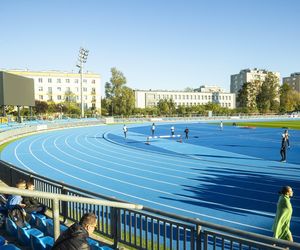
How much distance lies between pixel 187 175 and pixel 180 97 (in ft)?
449

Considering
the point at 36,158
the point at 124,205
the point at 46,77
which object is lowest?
the point at 36,158

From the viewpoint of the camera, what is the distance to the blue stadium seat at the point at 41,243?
19.3ft

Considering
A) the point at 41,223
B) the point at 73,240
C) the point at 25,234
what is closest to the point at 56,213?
the point at 73,240

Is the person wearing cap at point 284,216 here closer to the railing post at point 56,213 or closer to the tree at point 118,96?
the railing post at point 56,213

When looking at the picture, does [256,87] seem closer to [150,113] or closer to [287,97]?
[287,97]

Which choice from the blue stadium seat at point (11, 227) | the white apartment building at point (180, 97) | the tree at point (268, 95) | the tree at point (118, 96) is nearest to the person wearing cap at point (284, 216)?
the blue stadium seat at point (11, 227)

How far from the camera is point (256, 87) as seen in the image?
120500 mm

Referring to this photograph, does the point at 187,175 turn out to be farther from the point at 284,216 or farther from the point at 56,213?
the point at 56,213

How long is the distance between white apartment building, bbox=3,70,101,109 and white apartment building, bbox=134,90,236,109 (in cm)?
3491

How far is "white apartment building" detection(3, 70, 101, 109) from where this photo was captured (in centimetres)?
10356

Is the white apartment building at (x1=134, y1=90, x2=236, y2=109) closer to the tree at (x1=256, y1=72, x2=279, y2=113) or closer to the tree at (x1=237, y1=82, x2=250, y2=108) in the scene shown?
the tree at (x1=237, y1=82, x2=250, y2=108)

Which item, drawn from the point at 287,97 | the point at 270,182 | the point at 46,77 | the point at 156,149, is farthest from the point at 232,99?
the point at 270,182

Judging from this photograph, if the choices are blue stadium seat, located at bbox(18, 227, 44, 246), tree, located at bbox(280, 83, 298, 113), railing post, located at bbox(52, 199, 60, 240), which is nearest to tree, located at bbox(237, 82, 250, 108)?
tree, located at bbox(280, 83, 298, 113)

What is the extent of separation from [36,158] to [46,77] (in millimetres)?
85425
